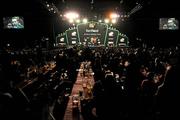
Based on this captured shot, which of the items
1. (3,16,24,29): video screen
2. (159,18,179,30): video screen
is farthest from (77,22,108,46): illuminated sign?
(3,16,24,29): video screen

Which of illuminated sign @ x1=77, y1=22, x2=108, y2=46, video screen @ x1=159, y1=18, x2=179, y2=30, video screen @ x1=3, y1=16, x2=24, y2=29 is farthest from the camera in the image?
illuminated sign @ x1=77, y1=22, x2=108, y2=46

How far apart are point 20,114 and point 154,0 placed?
770 inches

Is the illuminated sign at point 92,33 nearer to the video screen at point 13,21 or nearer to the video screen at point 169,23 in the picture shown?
the video screen at point 169,23

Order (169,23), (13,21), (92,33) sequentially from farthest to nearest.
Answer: (92,33) < (169,23) < (13,21)

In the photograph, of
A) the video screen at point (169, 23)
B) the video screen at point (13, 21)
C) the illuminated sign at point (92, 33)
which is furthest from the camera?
the illuminated sign at point (92, 33)

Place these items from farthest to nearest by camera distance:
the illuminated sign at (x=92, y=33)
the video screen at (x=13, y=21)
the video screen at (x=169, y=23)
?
the illuminated sign at (x=92, y=33)
the video screen at (x=169, y=23)
the video screen at (x=13, y=21)

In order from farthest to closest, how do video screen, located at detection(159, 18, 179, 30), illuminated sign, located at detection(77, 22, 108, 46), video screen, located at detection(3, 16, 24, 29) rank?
illuminated sign, located at detection(77, 22, 108, 46) → video screen, located at detection(159, 18, 179, 30) → video screen, located at detection(3, 16, 24, 29)

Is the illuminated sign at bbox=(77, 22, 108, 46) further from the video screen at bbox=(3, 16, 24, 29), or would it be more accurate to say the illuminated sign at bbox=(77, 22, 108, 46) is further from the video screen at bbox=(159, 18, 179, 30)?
the video screen at bbox=(3, 16, 24, 29)

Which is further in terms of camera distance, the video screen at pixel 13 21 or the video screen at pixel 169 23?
the video screen at pixel 169 23

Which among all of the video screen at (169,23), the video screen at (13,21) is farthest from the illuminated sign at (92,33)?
the video screen at (13,21)

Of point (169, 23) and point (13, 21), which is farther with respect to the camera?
point (169, 23)

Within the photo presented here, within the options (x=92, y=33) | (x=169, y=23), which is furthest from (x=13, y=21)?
(x=169, y=23)

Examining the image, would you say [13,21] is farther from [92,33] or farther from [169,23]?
[169,23]

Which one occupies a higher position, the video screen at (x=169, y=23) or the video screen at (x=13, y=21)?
the video screen at (x=13, y=21)
